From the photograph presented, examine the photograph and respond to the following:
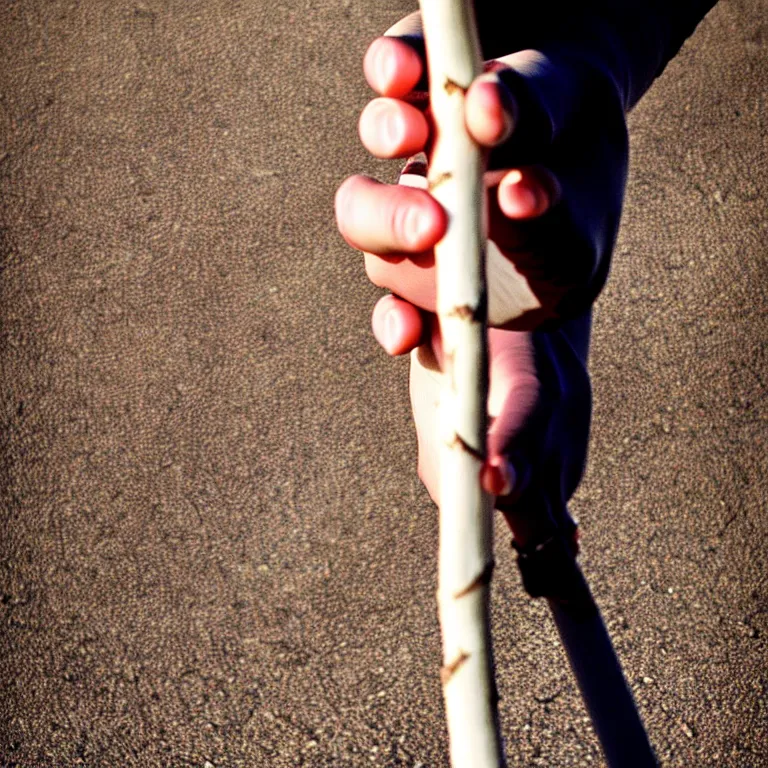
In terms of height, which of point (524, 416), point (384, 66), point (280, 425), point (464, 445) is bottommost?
point (280, 425)

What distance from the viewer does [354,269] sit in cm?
178

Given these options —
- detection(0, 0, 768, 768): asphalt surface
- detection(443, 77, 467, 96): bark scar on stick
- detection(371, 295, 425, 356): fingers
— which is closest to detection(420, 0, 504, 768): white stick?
detection(443, 77, 467, 96): bark scar on stick

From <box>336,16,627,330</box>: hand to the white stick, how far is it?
0.04ft

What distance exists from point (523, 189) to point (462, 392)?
0.17m

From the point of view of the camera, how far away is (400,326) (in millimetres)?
612

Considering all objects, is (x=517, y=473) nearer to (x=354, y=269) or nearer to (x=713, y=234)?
(x=354, y=269)

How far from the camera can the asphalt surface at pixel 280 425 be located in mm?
1386

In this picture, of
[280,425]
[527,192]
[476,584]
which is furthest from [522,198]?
[280,425]

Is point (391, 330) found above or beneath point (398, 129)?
beneath

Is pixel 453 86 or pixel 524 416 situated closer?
pixel 453 86

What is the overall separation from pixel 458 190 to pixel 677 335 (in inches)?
57.9

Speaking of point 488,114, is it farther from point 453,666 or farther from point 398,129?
point 453,666

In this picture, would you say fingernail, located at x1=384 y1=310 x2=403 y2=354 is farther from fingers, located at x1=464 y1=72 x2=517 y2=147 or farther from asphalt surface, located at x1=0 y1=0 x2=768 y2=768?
asphalt surface, located at x1=0 y1=0 x2=768 y2=768

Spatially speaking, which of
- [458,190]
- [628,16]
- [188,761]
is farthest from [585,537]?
[458,190]
